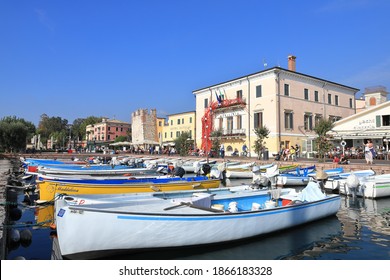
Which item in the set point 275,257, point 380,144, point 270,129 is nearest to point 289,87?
point 270,129

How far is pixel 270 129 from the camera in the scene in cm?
3684

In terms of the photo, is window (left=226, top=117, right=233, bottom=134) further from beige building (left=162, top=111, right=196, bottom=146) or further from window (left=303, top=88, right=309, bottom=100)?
window (left=303, top=88, right=309, bottom=100)

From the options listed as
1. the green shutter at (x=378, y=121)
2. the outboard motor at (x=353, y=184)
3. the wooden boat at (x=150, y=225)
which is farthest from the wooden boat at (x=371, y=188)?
the green shutter at (x=378, y=121)

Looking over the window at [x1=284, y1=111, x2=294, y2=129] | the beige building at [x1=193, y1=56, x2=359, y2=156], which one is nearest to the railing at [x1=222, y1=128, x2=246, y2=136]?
the beige building at [x1=193, y1=56, x2=359, y2=156]

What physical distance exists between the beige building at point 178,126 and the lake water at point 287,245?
42.1 meters

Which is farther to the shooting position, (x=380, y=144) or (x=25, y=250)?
(x=380, y=144)

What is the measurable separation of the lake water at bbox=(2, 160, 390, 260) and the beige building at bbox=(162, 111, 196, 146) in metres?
42.1

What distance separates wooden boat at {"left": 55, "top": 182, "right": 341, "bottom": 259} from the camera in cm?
630

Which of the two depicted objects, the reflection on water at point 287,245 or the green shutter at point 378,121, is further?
the green shutter at point 378,121

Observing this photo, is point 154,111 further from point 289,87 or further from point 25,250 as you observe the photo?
point 25,250

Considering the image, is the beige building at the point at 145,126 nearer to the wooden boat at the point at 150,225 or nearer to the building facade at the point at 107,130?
the building facade at the point at 107,130

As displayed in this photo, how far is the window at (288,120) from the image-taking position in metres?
37.3
